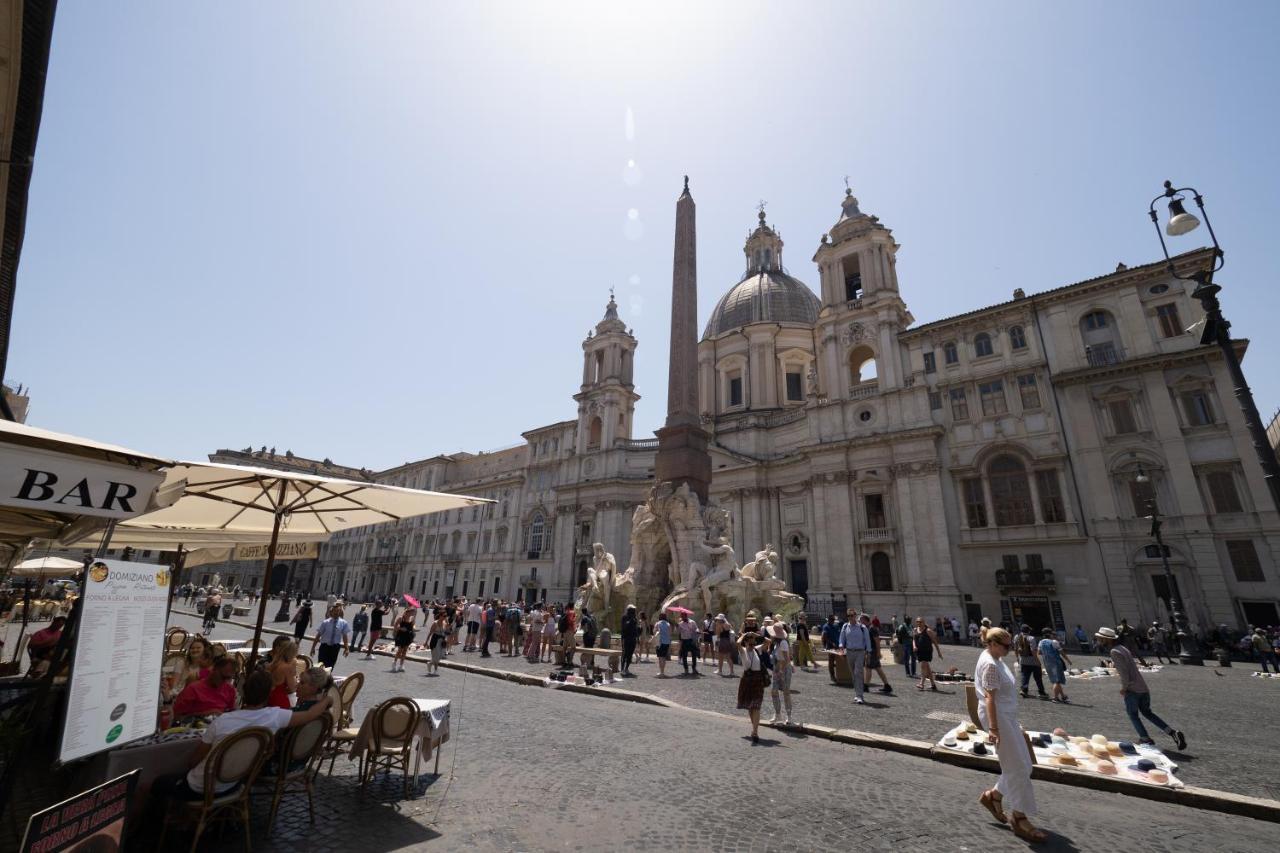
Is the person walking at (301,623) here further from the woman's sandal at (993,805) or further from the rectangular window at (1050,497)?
the rectangular window at (1050,497)

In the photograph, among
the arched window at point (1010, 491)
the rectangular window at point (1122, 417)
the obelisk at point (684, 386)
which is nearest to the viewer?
the obelisk at point (684, 386)

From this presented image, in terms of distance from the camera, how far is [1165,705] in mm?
10016

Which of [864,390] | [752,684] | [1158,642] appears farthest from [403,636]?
[864,390]

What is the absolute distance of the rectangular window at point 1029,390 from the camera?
26.6 meters

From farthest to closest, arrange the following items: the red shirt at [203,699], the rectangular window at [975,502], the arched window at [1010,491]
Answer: the rectangular window at [975,502], the arched window at [1010,491], the red shirt at [203,699]

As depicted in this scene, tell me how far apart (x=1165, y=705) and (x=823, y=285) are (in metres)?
30.3

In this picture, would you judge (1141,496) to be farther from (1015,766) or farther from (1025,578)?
(1015,766)

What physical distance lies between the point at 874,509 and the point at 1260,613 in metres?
14.2

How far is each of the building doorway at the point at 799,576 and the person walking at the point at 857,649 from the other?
2219cm

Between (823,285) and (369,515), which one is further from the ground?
(823,285)

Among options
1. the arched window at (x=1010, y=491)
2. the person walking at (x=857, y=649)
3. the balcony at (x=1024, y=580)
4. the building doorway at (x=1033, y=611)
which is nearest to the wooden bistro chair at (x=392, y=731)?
the person walking at (x=857, y=649)

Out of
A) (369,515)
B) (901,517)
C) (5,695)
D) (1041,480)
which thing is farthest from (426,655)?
(1041,480)

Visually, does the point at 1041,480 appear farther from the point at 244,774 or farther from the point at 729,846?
the point at 244,774

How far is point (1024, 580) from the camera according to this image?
2436cm
